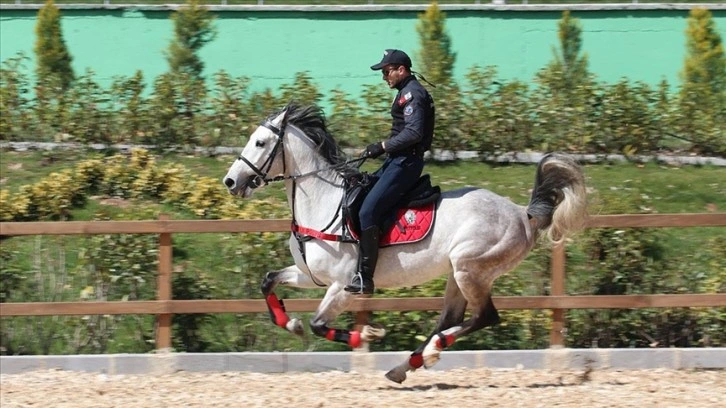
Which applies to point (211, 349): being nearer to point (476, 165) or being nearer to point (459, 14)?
point (476, 165)

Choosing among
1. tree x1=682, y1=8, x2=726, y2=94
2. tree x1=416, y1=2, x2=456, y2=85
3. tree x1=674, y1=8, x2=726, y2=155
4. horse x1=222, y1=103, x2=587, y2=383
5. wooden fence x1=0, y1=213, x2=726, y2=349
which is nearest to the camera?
horse x1=222, y1=103, x2=587, y2=383

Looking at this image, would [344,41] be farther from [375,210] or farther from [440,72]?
[375,210]

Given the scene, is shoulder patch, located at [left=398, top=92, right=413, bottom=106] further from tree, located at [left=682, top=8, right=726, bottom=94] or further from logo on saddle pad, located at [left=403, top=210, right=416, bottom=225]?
tree, located at [left=682, top=8, right=726, bottom=94]

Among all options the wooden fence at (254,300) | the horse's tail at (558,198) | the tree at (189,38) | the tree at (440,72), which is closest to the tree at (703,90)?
the tree at (440,72)

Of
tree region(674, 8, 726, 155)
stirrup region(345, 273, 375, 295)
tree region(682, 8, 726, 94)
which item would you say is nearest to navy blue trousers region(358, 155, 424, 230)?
stirrup region(345, 273, 375, 295)

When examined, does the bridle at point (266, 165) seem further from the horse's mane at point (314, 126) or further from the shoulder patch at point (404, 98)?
the shoulder patch at point (404, 98)

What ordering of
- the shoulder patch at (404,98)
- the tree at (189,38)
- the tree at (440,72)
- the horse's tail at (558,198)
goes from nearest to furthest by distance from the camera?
the shoulder patch at (404,98) < the horse's tail at (558,198) < the tree at (440,72) < the tree at (189,38)

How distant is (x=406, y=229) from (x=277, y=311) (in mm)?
1064

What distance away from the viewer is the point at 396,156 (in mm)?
6922

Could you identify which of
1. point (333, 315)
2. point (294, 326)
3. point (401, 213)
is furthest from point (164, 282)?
point (401, 213)

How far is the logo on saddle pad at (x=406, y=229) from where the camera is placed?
6.96m

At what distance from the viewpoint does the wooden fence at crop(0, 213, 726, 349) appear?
7785mm

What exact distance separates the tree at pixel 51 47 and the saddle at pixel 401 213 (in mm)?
9811

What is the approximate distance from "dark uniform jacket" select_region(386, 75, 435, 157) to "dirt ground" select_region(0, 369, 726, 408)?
5.48ft
